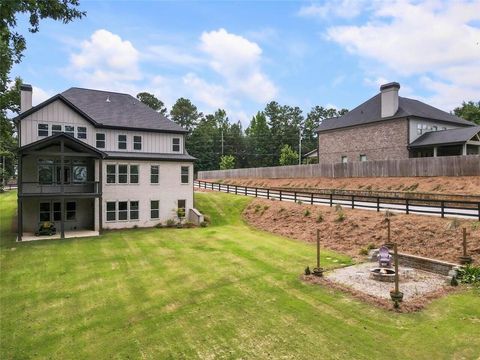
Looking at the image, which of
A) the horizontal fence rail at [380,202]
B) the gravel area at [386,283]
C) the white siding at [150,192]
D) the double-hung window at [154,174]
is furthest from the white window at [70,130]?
the gravel area at [386,283]

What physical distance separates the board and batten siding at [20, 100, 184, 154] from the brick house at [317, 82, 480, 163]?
79.6 feet

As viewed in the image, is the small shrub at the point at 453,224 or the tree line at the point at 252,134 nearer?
the small shrub at the point at 453,224

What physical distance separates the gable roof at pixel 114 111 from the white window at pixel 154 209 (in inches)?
227

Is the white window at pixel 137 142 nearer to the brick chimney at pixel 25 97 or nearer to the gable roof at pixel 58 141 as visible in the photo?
the gable roof at pixel 58 141

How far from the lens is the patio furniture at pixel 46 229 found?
72.8 ft

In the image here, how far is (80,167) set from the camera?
992 inches

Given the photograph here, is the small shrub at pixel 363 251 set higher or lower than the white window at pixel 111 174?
lower

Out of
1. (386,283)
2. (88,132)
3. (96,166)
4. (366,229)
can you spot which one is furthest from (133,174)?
(386,283)

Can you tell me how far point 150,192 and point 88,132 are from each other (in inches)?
249

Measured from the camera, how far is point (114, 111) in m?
28.0

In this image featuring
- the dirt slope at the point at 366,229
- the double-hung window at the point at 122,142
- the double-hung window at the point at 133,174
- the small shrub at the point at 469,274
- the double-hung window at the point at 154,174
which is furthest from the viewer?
the double-hung window at the point at 154,174

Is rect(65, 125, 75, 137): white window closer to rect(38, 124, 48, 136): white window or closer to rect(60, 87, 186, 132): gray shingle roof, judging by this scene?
rect(38, 124, 48, 136): white window

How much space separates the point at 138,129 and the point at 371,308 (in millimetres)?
21669

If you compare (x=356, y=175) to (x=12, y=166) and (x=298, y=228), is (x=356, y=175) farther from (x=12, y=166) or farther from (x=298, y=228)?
(x=12, y=166)
